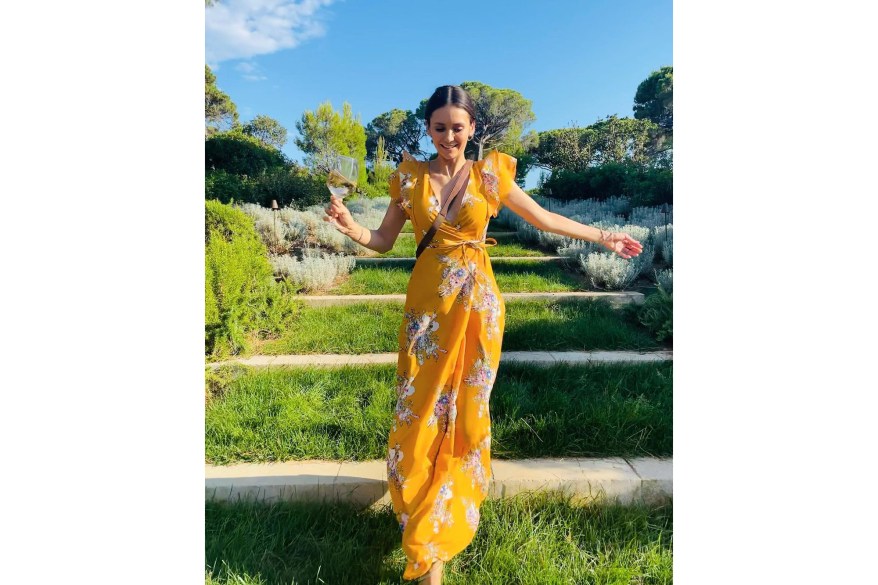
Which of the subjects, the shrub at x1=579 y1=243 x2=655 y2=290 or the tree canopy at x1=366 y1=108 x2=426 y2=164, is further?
the shrub at x1=579 y1=243 x2=655 y2=290

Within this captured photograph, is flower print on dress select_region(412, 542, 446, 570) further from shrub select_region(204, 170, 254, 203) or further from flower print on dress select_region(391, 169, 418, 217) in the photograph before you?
shrub select_region(204, 170, 254, 203)

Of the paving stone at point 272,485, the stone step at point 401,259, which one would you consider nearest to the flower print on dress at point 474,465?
the paving stone at point 272,485

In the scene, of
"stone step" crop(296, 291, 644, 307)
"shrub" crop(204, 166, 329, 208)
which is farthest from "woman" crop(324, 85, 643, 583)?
"shrub" crop(204, 166, 329, 208)

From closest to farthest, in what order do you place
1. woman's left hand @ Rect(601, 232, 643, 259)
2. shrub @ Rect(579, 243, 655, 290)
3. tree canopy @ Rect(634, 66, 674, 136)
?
woman's left hand @ Rect(601, 232, 643, 259)
tree canopy @ Rect(634, 66, 674, 136)
shrub @ Rect(579, 243, 655, 290)

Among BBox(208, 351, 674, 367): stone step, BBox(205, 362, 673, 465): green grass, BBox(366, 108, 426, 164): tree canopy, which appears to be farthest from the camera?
BBox(208, 351, 674, 367): stone step

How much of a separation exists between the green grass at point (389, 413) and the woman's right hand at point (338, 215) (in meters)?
1.25

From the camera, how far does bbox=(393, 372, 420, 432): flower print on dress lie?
1628 mm

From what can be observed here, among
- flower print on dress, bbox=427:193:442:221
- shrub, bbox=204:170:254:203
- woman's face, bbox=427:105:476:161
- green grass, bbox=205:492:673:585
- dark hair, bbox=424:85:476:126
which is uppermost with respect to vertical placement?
shrub, bbox=204:170:254:203

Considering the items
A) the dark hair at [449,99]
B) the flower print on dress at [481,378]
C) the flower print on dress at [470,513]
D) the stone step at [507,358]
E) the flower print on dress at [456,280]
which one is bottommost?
the flower print on dress at [470,513]

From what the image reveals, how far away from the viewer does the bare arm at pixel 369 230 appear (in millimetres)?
1512

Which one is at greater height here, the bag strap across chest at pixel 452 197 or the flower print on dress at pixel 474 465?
the bag strap across chest at pixel 452 197

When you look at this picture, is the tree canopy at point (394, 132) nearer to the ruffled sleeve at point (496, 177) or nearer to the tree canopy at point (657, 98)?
the ruffled sleeve at point (496, 177)

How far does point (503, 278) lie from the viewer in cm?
364

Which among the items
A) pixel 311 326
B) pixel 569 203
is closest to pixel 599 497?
pixel 311 326
